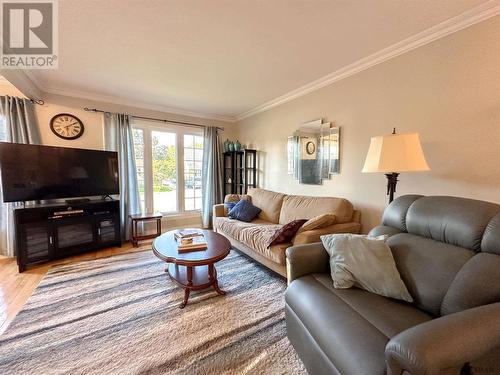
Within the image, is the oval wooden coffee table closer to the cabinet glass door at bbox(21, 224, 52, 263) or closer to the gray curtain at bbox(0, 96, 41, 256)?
the cabinet glass door at bbox(21, 224, 52, 263)

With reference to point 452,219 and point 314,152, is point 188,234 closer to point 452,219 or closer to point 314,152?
point 314,152

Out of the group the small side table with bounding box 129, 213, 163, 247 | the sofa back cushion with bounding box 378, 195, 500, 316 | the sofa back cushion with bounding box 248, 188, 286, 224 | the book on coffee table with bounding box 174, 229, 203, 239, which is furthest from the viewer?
the small side table with bounding box 129, 213, 163, 247

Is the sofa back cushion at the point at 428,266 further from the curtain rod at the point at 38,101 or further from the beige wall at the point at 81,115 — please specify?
the curtain rod at the point at 38,101

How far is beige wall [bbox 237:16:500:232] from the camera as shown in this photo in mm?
1634

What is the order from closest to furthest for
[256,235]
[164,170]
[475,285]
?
→ [475,285], [256,235], [164,170]

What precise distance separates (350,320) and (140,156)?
398cm

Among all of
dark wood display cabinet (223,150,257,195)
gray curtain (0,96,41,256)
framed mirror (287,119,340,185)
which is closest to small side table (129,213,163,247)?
gray curtain (0,96,41,256)

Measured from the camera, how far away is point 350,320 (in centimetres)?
105

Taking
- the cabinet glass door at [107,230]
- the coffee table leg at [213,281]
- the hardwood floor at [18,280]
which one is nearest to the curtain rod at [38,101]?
the cabinet glass door at [107,230]

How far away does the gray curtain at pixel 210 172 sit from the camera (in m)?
4.49

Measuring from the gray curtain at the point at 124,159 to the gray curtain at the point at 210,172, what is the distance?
51.2 inches

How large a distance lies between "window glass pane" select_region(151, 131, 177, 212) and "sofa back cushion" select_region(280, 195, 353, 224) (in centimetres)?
234

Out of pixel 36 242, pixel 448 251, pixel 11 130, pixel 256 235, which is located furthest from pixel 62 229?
pixel 448 251

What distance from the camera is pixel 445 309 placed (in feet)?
3.60
